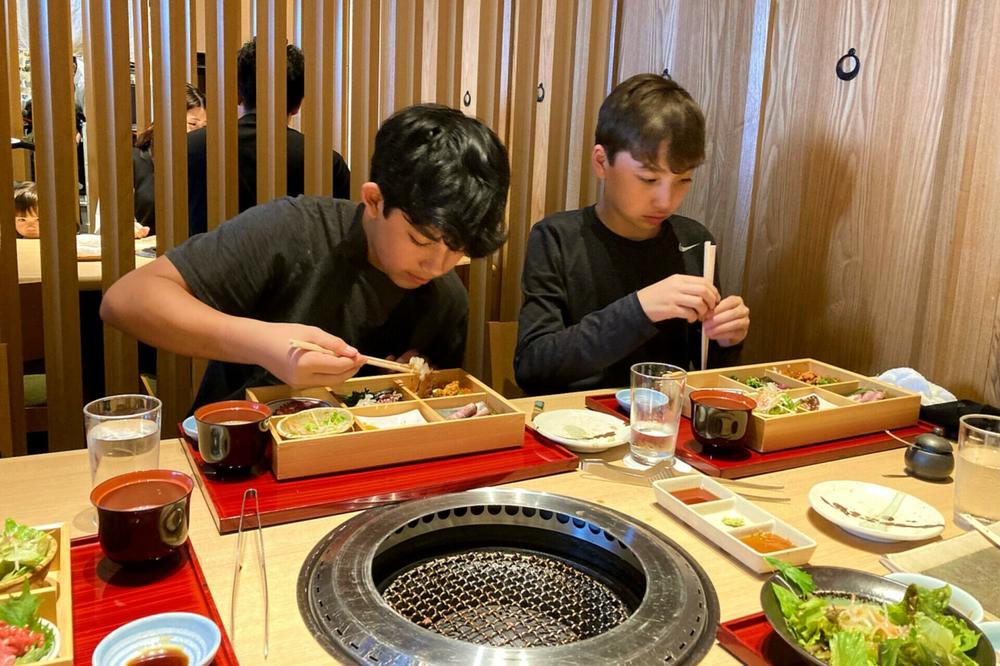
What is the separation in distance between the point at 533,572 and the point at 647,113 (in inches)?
54.8

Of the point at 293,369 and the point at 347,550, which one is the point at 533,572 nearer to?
the point at 347,550

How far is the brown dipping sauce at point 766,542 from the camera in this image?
112 cm

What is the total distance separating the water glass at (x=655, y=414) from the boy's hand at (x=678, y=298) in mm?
426

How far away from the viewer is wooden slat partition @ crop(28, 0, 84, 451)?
2279 millimetres

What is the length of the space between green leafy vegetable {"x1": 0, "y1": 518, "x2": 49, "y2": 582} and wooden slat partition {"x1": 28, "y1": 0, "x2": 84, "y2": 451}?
175cm

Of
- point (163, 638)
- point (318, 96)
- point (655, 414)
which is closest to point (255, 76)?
point (318, 96)

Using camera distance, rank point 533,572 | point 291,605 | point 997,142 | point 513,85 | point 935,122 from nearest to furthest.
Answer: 1. point 291,605
2. point 533,572
3. point 997,142
4. point 935,122
5. point 513,85

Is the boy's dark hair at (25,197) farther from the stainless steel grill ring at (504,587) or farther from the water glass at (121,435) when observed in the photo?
the stainless steel grill ring at (504,587)

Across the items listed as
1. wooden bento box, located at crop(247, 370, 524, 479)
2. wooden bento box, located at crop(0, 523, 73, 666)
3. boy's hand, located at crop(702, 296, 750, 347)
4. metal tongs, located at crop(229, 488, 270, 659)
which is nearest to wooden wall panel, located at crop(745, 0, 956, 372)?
boy's hand, located at crop(702, 296, 750, 347)

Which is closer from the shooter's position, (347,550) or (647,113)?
(347,550)

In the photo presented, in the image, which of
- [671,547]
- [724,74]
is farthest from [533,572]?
[724,74]

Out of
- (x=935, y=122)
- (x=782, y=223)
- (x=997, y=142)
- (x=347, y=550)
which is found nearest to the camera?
(x=347, y=550)

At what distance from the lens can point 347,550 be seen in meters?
1.08

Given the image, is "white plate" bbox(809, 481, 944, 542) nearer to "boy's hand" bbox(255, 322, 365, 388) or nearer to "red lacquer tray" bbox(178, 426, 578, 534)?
"red lacquer tray" bbox(178, 426, 578, 534)
